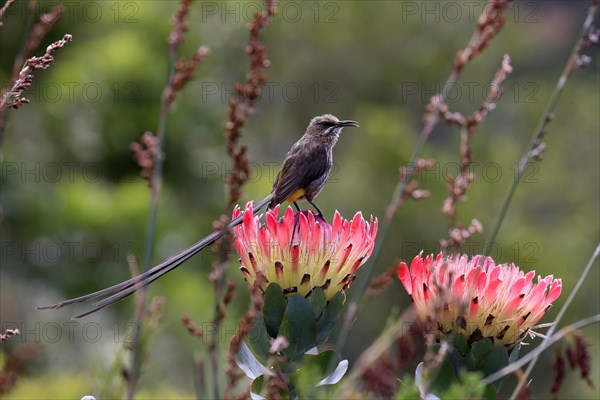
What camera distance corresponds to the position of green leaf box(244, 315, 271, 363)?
1.59 m

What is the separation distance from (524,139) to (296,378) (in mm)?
16988

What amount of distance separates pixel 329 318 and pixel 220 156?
10850 millimetres

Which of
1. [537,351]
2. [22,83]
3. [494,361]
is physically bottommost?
[494,361]

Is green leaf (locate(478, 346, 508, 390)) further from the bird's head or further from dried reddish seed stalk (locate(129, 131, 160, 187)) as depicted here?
the bird's head

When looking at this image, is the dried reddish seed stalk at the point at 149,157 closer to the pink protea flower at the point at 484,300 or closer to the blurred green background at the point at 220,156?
the pink protea flower at the point at 484,300

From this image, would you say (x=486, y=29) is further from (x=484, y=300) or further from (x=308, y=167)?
(x=308, y=167)

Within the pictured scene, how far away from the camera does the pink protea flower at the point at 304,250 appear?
158 centimetres

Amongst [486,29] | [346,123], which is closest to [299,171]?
[346,123]

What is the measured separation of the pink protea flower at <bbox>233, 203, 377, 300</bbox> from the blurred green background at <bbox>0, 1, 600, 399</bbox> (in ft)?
14.1

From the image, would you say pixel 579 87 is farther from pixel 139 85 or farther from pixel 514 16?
pixel 139 85

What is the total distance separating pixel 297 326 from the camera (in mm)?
1549

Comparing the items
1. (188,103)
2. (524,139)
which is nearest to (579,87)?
(524,139)

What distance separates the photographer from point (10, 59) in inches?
446

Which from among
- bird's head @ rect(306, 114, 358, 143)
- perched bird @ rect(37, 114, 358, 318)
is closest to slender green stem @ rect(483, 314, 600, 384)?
perched bird @ rect(37, 114, 358, 318)
